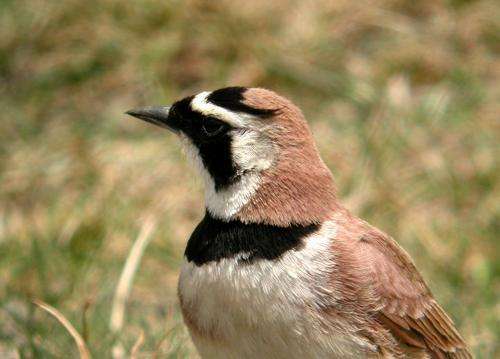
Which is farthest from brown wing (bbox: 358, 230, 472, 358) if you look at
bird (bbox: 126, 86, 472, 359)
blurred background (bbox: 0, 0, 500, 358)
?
blurred background (bbox: 0, 0, 500, 358)

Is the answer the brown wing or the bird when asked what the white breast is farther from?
the brown wing

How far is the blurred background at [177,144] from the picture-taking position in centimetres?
576

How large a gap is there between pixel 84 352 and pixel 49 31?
3385mm

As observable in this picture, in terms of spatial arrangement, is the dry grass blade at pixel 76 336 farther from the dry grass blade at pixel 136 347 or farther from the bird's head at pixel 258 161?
the bird's head at pixel 258 161

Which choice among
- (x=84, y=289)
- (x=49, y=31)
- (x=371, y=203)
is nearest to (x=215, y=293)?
(x=84, y=289)

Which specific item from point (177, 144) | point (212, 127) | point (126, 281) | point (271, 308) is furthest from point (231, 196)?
point (177, 144)

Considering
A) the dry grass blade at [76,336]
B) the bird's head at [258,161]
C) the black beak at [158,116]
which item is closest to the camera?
the bird's head at [258,161]

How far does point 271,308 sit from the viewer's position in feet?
12.1

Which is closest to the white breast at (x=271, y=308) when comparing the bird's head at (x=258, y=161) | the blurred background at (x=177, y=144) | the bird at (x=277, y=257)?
the bird at (x=277, y=257)

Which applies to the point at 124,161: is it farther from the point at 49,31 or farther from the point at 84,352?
the point at 84,352

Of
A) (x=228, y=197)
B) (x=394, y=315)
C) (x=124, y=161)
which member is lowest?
(x=124, y=161)

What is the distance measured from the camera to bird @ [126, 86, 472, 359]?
3.71m

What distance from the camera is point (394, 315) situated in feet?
13.1

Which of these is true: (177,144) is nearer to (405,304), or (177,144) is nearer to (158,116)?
(158,116)
